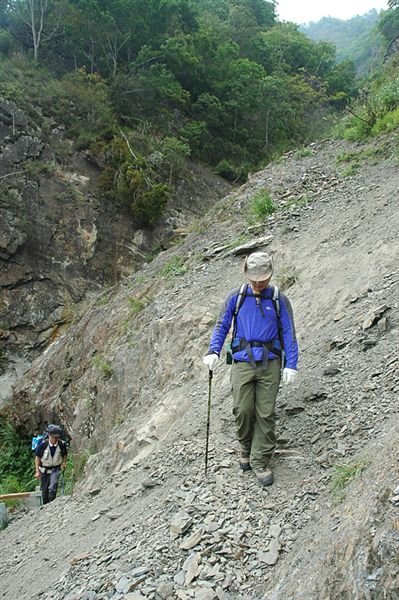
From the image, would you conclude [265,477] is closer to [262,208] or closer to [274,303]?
[274,303]

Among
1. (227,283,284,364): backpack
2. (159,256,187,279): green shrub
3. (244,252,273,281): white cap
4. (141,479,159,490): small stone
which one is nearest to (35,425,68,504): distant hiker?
(141,479,159,490): small stone

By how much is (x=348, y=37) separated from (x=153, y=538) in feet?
373

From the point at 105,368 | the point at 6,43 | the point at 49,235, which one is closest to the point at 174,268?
the point at 105,368

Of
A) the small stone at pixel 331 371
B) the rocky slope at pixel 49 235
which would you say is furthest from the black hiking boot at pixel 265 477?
the rocky slope at pixel 49 235

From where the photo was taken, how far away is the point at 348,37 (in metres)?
101

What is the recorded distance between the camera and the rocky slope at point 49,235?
1802 cm

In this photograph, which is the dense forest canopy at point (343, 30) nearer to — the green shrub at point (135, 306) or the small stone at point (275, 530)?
the green shrub at point (135, 306)

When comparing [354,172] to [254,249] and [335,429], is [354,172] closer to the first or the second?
[254,249]

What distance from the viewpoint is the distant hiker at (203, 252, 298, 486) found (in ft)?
14.3

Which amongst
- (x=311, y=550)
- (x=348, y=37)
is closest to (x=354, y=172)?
(x=311, y=550)

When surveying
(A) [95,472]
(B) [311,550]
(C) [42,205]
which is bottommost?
(A) [95,472]

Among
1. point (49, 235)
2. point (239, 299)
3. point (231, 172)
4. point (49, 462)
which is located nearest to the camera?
point (239, 299)

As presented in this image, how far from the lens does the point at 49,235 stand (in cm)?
1928

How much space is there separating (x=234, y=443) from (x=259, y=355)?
3.28 feet
